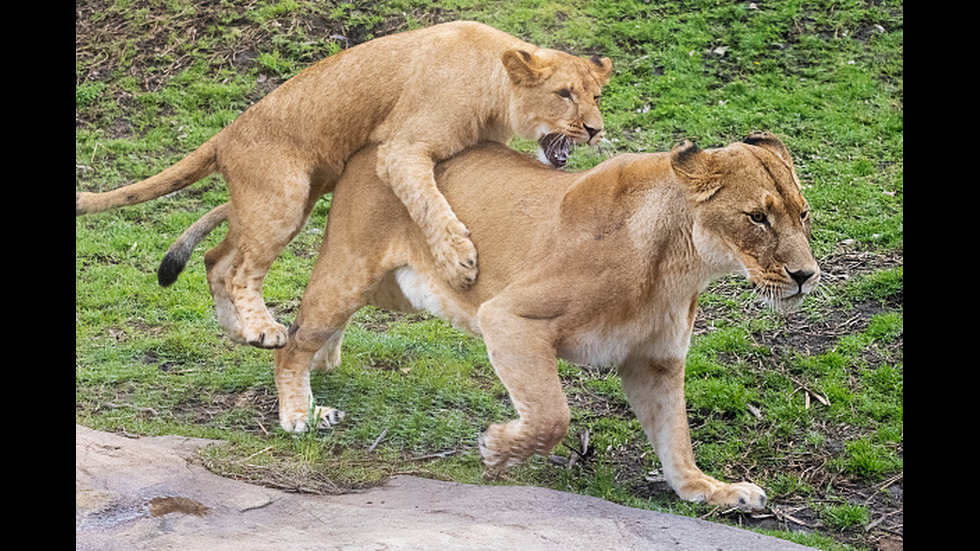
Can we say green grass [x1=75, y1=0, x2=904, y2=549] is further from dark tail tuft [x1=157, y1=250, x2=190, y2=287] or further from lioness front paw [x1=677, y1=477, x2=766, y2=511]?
dark tail tuft [x1=157, y1=250, x2=190, y2=287]

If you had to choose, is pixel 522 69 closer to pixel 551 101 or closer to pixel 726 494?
pixel 551 101

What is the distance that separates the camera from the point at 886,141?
881 centimetres

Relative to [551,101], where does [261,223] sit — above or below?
below

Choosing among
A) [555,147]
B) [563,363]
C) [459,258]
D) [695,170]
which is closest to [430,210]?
[459,258]

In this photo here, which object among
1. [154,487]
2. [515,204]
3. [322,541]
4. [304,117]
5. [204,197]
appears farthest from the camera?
[204,197]

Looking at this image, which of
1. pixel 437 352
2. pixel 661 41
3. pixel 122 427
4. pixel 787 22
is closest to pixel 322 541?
pixel 122 427

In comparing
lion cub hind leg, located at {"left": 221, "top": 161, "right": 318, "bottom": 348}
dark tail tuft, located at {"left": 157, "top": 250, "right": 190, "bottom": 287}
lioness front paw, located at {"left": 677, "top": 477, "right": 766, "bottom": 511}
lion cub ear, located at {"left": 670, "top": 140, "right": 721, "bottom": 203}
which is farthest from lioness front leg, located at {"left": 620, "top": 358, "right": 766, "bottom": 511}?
dark tail tuft, located at {"left": 157, "top": 250, "right": 190, "bottom": 287}

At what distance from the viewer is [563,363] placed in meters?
6.66

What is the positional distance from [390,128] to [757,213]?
1.86 metres

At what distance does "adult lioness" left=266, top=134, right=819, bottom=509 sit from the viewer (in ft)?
14.0

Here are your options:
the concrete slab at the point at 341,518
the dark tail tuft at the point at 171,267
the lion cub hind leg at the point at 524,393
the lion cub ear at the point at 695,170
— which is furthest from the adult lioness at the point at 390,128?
the concrete slab at the point at 341,518

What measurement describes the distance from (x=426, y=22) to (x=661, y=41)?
2.18 m

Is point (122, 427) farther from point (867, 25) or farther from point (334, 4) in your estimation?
point (867, 25)

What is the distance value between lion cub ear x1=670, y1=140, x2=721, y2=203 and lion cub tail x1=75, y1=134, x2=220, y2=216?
2.54 meters
